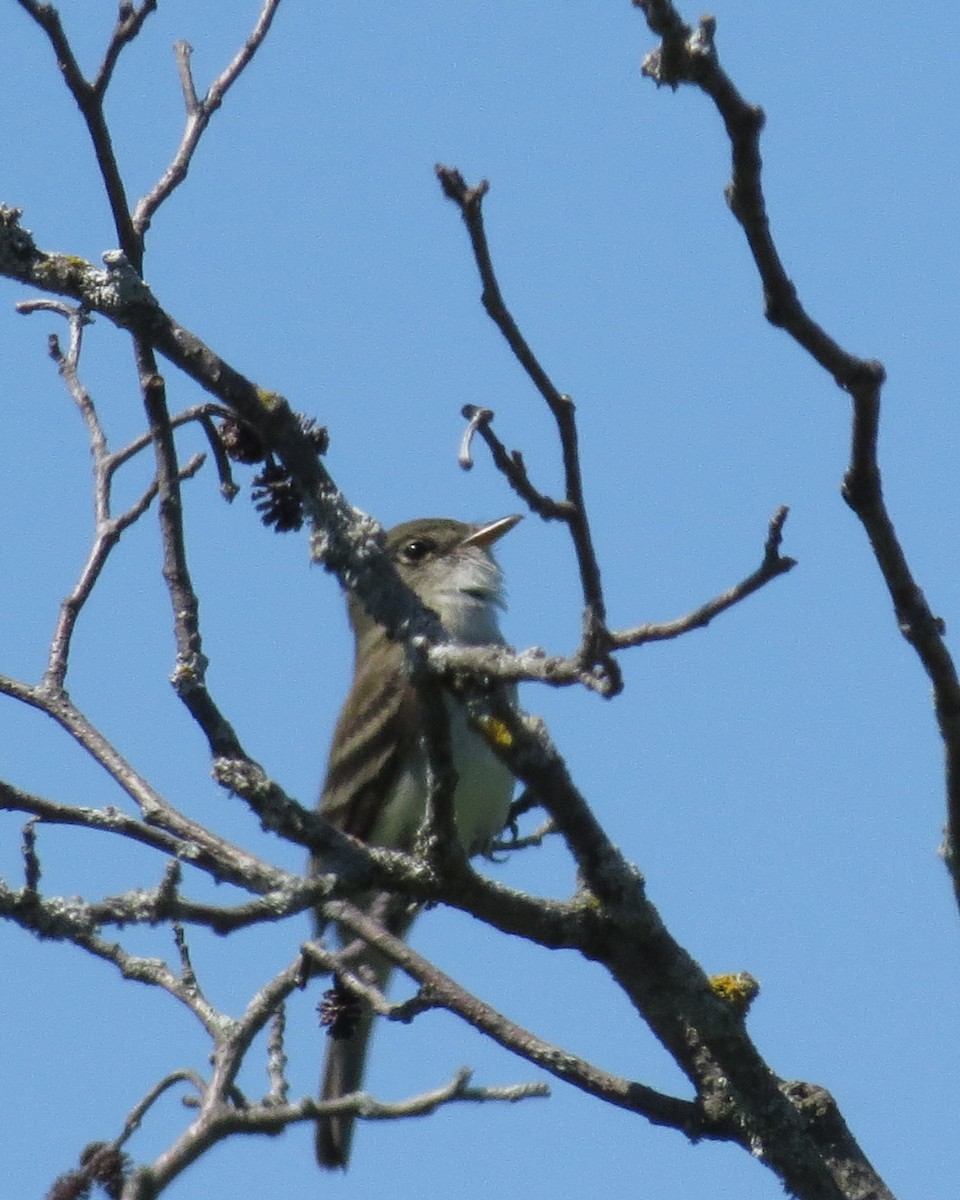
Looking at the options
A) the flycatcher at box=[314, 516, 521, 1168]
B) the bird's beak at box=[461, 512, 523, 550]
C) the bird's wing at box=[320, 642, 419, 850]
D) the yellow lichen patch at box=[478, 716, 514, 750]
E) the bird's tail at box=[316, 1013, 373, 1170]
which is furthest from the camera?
the bird's beak at box=[461, 512, 523, 550]

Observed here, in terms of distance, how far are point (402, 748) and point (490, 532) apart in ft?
4.70

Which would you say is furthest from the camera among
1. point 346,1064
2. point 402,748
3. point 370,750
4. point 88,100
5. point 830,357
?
point 370,750

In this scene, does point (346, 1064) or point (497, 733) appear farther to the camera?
point (346, 1064)

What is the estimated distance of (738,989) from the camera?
14.2 ft

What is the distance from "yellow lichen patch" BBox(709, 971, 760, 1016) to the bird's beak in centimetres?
530

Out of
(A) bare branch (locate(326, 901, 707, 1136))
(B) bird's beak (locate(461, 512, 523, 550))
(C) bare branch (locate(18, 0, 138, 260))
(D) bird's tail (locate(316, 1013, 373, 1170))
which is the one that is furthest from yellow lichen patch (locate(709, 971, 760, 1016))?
(B) bird's beak (locate(461, 512, 523, 550))

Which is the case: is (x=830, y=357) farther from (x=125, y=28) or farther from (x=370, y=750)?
(x=370, y=750)

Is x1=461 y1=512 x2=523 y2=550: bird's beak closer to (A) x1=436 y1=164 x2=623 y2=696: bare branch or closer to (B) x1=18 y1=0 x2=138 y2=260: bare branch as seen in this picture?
(B) x1=18 y1=0 x2=138 y2=260: bare branch

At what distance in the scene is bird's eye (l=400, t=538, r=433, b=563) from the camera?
9.62m

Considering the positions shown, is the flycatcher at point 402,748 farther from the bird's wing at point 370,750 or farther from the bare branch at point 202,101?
the bare branch at point 202,101

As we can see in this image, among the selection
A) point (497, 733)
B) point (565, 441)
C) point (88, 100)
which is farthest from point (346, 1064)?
point (565, 441)

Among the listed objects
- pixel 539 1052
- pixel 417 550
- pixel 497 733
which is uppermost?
pixel 417 550

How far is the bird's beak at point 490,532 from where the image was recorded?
31.2 ft

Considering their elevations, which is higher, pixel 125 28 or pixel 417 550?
pixel 417 550
